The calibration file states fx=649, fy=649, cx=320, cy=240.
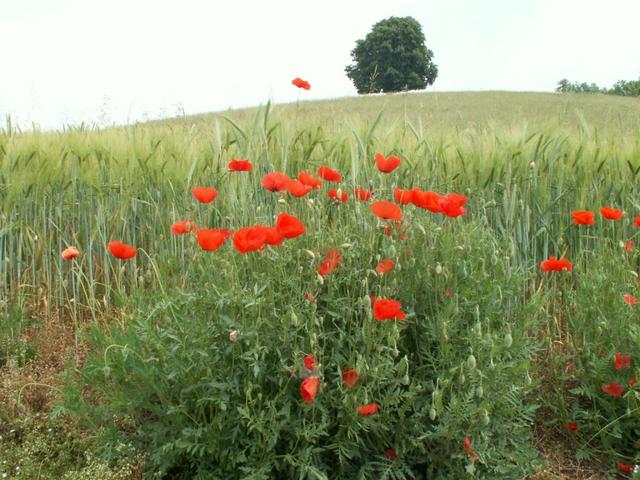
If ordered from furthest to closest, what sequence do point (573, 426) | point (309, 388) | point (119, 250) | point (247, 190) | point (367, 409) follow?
point (247, 190)
point (573, 426)
point (119, 250)
point (367, 409)
point (309, 388)

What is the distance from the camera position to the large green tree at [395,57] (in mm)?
32906

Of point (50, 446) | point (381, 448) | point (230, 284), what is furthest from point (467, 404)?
point (50, 446)

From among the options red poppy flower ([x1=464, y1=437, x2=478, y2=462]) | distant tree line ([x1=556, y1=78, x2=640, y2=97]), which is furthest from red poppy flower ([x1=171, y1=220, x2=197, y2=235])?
distant tree line ([x1=556, y1=78, x2=640, y2=97])

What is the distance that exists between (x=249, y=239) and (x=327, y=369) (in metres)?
0.49

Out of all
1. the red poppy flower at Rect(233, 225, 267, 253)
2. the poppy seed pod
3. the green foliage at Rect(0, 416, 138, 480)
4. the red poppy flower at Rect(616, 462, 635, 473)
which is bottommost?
the red poppy flower at Rect(616, 462, 635, 473)

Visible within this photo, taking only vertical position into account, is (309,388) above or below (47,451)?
above

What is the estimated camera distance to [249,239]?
5.51 feet

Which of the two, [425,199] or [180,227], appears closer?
[425,199]

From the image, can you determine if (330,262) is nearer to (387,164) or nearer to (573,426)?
(387,164)

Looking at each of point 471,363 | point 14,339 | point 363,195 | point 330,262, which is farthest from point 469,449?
point 14,339

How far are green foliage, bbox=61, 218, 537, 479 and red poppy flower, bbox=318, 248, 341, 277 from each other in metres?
0.05

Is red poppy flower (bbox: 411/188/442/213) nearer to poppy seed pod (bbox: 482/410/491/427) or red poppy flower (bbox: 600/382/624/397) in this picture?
poppy seed pod (bbox: 482/410/491/427)

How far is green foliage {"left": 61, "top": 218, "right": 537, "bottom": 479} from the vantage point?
179 centimetres

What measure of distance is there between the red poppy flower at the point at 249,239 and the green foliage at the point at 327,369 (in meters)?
0.14
